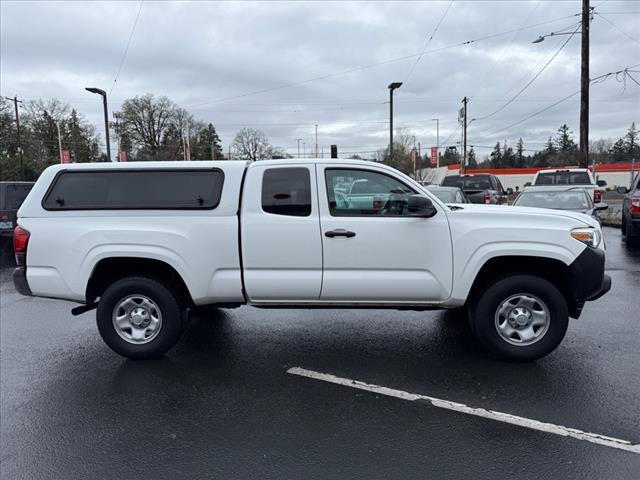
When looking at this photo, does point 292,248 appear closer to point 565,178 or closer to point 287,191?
point 287,191

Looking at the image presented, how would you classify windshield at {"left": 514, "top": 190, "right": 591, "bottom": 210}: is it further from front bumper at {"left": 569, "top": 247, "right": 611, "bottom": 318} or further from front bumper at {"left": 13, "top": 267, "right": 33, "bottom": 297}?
front bumper at {"left": 13, "top": 267, "right": 33, "bottom": 297}

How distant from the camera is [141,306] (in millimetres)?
4707

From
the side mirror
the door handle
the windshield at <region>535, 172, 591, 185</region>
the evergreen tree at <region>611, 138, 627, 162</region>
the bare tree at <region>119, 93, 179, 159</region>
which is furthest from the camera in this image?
the evergreen tree at <region>611, 138, 627, 162</region>

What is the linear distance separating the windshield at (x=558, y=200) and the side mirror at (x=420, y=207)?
259 inches

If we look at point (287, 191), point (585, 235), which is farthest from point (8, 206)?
point (585, 235)

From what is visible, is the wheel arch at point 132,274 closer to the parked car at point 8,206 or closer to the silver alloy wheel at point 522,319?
the silver alloy wheel at point 522,319

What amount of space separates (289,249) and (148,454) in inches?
82.4

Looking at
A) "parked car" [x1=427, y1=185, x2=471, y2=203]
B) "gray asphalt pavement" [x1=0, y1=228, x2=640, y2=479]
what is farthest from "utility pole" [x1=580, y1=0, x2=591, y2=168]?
"gray asphalt pavement" [x1=0, y1=228, x2=640, y2=479]

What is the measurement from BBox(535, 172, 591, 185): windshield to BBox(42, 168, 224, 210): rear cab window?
41.4 feet

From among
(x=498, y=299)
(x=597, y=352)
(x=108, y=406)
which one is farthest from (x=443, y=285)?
(x=108, y=406)

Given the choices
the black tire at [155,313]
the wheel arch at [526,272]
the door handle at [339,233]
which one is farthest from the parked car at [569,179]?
the black tire at [155,313]

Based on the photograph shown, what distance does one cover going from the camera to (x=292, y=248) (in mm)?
4484

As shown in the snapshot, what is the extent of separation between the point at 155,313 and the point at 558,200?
29.0 feet

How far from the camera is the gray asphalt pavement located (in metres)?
2.98
